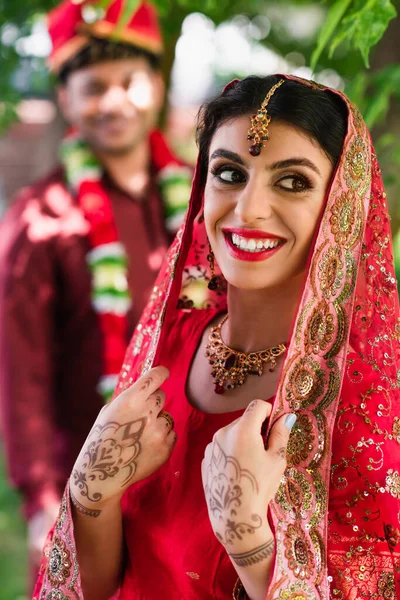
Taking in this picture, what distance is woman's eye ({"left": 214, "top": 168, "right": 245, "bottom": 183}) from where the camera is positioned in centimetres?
156

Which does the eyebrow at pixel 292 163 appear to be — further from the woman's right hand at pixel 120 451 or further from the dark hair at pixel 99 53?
the dark hair at pixel 99 53

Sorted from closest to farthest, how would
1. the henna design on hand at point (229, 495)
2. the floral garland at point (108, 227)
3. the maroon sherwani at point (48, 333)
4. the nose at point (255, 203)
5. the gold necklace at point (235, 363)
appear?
1. the henna design on hand at point (229, 495)
2. the nose at point (255, 203)
3. the gold necklace at point (235, 363)
4. the maroon sherwani at point (48, 333)
5. the floral garland at point (108, 227)

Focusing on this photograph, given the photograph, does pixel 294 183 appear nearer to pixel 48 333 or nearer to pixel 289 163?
pixel 289 163

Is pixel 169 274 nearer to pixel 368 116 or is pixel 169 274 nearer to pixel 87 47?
pixel 368 116

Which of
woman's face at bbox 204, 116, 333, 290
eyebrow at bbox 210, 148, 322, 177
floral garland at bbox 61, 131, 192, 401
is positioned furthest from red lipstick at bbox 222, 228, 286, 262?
floral garland at bbox 61, 131, 192, 401

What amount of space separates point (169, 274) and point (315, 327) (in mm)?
392

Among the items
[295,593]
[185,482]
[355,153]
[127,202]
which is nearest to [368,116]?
[355,153]

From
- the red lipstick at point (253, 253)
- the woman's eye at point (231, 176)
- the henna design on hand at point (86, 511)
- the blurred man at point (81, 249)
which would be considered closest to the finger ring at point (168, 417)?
the henna design on hand at point (86, 511)

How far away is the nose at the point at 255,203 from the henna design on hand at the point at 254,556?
1.71 ft

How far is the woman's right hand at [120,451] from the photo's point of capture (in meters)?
1.51

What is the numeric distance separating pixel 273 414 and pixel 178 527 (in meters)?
0.28

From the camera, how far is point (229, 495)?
1.33 m

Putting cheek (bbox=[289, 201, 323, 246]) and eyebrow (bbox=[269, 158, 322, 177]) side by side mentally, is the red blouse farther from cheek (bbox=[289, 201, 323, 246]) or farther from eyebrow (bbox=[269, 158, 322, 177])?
eyebrow (bbox=[269, 158, 322, 177])

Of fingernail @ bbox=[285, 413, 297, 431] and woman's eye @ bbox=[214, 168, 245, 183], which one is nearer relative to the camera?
fingernail @ bbox=[285, 413, 297, 431]
